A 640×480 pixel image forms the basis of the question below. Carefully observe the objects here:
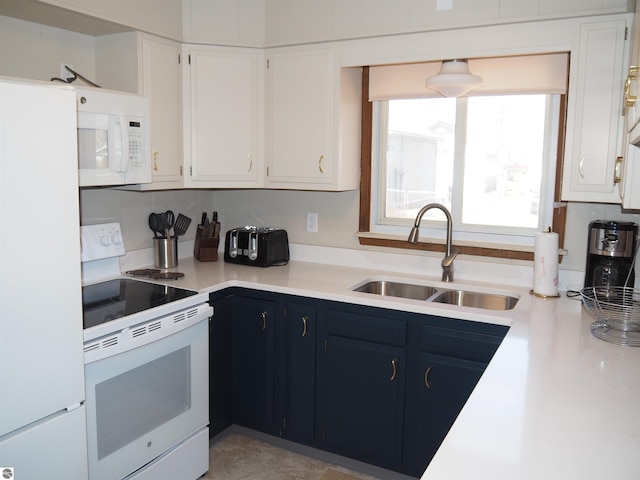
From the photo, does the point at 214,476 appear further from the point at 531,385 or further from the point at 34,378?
the point at 531,385

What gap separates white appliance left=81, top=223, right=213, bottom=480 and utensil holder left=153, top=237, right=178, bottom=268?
28 cm

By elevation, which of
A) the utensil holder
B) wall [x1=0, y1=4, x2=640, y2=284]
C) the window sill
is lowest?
A: the utensil holder

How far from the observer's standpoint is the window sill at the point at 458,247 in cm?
274

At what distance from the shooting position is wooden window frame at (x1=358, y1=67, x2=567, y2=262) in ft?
8.73

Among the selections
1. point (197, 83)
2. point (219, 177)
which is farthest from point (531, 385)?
point (197, 83)

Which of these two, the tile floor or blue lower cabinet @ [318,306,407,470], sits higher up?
blue lower cabinet @ [318,306,407,470]

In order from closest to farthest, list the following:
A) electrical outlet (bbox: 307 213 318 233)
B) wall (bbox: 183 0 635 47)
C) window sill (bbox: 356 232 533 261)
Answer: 1. wall (bbox: 183 0 635 47)
2. window sill (bbox: 356 232 533 261)
3. electrical outlet (bbox: 307 213 318 233)

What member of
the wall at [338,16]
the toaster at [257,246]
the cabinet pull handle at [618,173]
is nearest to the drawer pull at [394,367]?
the toaster at [257,246]

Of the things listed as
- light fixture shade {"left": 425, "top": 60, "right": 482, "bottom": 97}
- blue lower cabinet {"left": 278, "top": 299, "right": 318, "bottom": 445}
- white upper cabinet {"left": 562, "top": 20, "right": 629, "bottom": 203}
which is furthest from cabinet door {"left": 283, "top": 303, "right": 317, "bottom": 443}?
white upper cabinet {"left": 562, "top": 20, "right": 629, "bottom": 203}

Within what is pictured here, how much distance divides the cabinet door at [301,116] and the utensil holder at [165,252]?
0.67 metres

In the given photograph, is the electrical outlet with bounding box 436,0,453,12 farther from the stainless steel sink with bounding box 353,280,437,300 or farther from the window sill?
the stainless steel sink with bounding box 353,280,437,300

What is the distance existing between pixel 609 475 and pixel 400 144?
2.21 meters

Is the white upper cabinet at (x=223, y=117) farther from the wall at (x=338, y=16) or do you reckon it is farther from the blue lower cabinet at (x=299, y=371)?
the blue lower cabinet at (x=299, y=371)

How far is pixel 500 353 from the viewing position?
5.90ft
